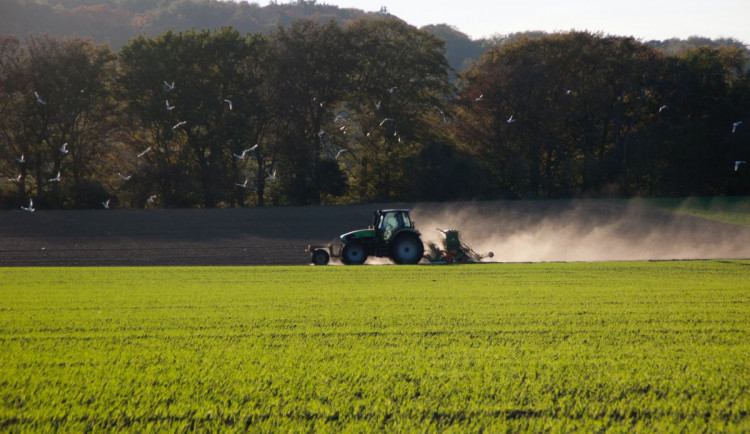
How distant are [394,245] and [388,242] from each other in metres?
0.22

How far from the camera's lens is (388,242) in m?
24.1

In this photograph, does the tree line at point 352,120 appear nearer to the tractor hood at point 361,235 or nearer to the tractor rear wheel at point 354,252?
Result: the tractor hood at point 361,235

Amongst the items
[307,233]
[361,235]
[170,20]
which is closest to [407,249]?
[361,235]

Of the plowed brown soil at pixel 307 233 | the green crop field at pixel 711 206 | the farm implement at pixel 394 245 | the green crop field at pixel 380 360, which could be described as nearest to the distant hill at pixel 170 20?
the green crop field at pixel 711 206

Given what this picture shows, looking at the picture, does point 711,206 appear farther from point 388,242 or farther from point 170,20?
point 170,20

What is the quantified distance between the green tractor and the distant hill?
4851cm

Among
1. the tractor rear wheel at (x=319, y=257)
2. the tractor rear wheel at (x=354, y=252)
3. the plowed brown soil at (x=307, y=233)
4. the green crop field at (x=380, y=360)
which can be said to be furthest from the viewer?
the plowed brown soil at (x=307, y=233)

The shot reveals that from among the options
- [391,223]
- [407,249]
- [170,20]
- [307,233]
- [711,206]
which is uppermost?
[170,20]

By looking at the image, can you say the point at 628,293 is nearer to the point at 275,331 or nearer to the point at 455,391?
the point at 275,331

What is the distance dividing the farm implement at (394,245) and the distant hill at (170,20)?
158 ft

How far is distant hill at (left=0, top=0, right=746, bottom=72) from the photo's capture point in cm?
8275

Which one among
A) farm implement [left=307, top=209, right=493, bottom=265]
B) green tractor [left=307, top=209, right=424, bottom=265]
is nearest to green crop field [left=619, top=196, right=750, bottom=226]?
farm implement [left=307, top=209, right=493, bottom=265]

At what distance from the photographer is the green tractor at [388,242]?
24062 mm

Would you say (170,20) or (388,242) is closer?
(388,242)
